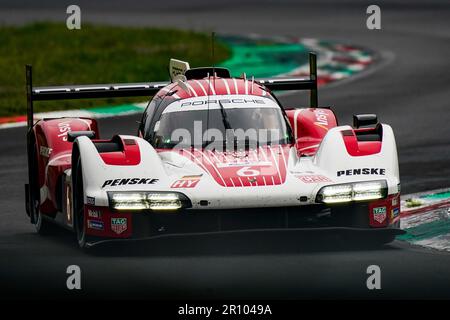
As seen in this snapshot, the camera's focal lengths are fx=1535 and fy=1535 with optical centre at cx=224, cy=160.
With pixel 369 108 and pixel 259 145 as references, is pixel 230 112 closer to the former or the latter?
pixel 259 145

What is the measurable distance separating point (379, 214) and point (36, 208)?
11.0 feet

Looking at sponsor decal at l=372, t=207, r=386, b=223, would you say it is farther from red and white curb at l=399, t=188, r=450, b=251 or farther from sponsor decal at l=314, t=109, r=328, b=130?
sponsor decal at l=314, t=109, r=328, b=130

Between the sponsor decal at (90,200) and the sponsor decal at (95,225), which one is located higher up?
the sponsor decal at (90,200)

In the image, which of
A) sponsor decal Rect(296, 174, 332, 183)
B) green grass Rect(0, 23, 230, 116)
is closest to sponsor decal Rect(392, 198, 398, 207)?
sponsor decal Rect(296, 174, 332, 183)

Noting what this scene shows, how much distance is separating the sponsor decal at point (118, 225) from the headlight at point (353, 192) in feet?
4.36

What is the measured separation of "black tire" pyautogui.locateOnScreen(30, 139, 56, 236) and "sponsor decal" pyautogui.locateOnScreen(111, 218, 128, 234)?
1.90 metres

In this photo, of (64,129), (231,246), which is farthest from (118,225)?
(64,129)

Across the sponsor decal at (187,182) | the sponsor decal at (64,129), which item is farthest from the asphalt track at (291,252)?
the sponsor decal at (64,129)

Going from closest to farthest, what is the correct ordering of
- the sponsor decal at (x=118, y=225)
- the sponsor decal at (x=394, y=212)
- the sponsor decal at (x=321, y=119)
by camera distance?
the sponsor decal at (x=118, y=225) < the sponsor decal at (x=394, y=212) < the sponsor decal at (x=321, y=119)

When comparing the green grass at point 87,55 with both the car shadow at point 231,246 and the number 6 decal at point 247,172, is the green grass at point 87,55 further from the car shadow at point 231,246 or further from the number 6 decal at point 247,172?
the number 6 decal at point 247,172

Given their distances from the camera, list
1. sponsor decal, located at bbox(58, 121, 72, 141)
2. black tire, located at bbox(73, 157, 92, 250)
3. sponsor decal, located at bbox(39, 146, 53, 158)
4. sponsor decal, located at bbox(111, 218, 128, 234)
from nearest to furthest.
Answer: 1. sponsor decal, located at bbox(111, 218, 128, 234)
2. black tire, located at bbox(73, 157, 92, 250)
3. sponsor decal, located at bbox(39, 146, 53, 158)
4. sponsor decal, located at bbox(58, 121, 72, 141)

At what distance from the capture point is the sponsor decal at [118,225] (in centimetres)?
1049

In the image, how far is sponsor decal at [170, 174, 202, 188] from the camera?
34.4ft
